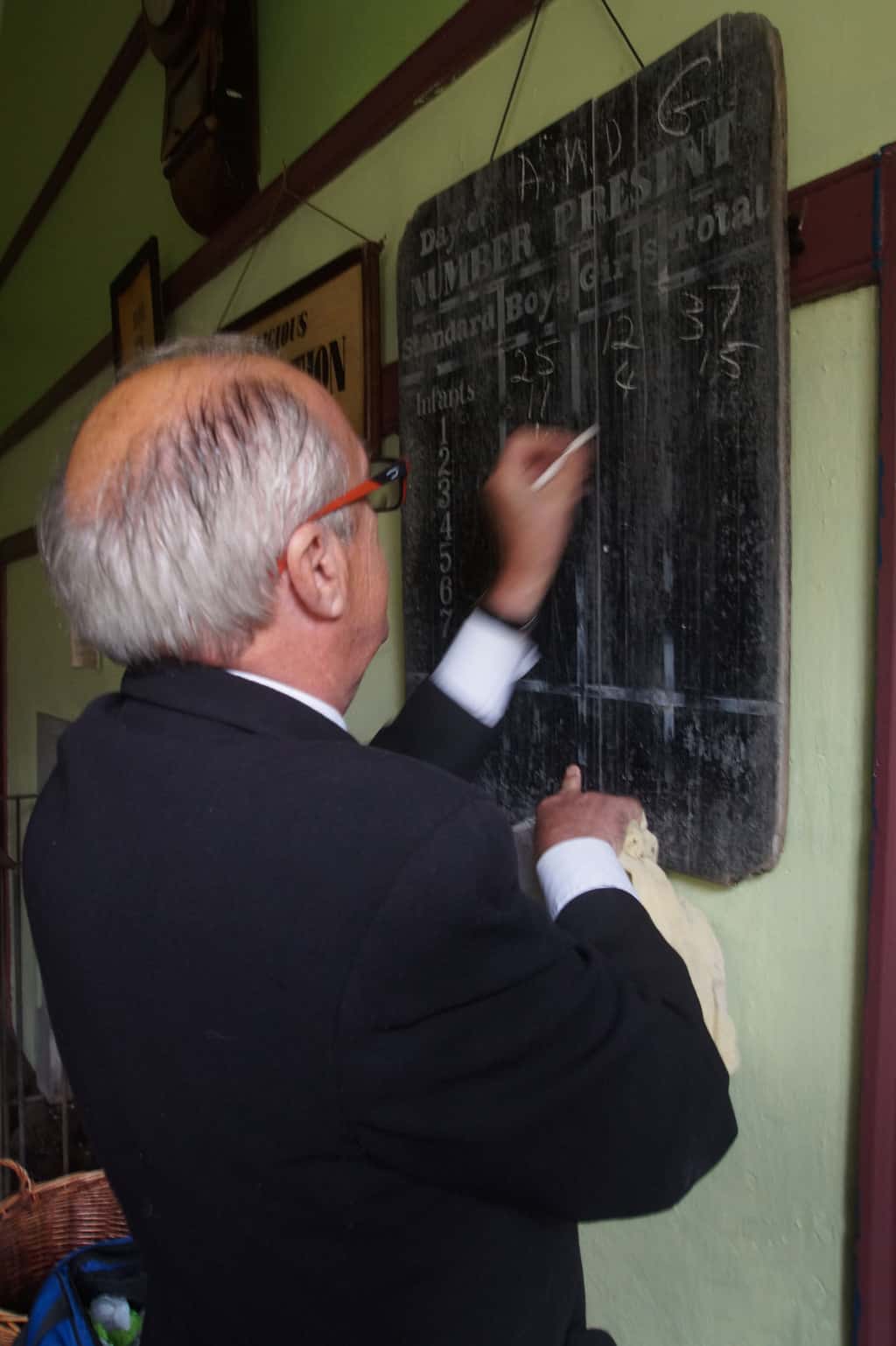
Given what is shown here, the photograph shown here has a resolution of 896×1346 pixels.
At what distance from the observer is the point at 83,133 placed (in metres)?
3.33

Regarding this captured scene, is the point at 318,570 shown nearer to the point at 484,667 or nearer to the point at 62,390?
the point at 484,667

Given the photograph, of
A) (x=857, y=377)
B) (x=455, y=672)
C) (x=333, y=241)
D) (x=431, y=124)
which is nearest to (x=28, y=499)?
(x=333, y=241)

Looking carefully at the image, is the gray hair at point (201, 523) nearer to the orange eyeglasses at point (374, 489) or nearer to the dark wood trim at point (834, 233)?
the orange eyeglasses at point (374, 489)

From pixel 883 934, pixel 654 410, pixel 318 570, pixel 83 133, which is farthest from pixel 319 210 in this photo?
pixel 83 133

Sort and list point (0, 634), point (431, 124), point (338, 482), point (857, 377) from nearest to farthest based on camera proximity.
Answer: point (338, 482) → point (857, 377) → point (431, 124) → point (0, 634)

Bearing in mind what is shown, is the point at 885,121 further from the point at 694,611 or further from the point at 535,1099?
the point at 535,1099

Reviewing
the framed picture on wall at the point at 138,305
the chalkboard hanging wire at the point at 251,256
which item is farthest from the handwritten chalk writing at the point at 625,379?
the framed picture on wall at the point at 138,305

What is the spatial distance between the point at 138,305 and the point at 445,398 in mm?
1668

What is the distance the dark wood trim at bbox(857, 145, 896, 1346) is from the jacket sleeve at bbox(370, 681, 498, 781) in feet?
1.42

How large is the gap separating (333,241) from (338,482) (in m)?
1.16

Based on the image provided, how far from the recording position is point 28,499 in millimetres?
4441

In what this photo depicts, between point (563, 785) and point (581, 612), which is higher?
point (581, 612)

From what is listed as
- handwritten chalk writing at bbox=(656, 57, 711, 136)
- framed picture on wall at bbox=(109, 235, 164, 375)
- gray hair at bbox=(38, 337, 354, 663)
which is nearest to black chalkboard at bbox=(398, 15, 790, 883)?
handwritten chalk writing at bbox=(656, 57, 711, 136)

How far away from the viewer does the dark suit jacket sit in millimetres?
578
